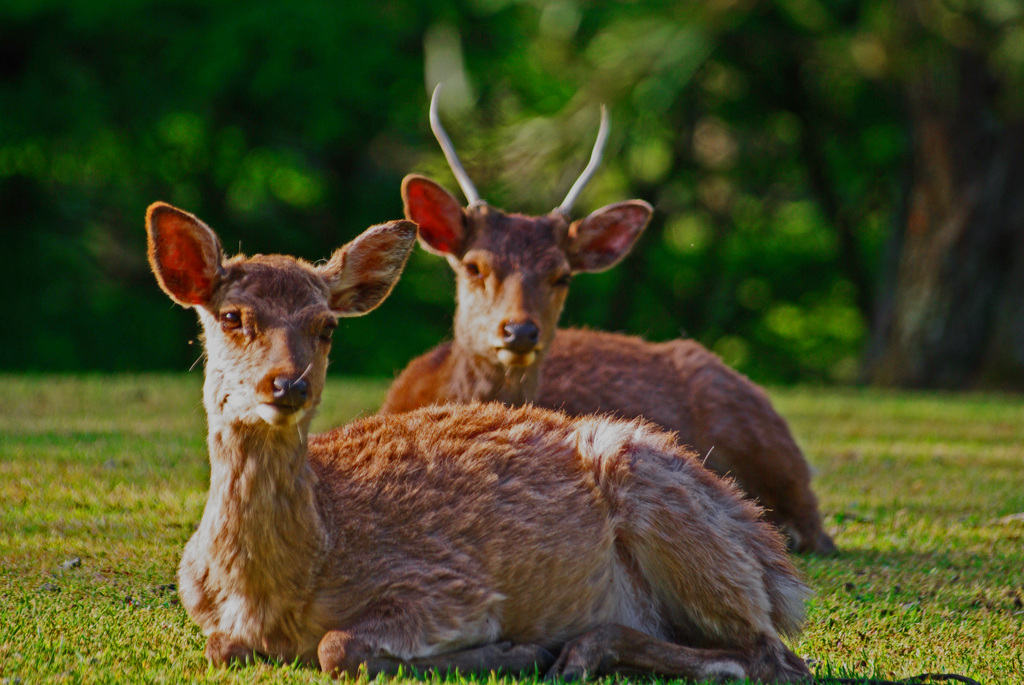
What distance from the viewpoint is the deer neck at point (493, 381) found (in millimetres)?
6707

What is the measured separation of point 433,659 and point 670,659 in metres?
0.81

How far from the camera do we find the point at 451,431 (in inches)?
192

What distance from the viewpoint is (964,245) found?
15.8 m

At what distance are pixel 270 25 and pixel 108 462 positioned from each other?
13287mm

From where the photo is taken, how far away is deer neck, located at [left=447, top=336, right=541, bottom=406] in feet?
22.0

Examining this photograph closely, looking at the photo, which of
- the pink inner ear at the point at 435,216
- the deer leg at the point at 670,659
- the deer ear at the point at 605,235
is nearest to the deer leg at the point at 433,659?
the deer leg at the point at 670,659

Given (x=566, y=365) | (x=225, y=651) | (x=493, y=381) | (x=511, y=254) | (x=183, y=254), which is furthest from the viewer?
(x=566, y=365)

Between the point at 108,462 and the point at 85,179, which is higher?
the point at 85,179

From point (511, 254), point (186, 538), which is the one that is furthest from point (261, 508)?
point (511, 254)

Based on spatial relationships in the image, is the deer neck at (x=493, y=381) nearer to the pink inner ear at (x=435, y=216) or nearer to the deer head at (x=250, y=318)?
the pink inner ear at (x=435, y=216)

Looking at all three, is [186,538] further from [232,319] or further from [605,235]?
[605,235]

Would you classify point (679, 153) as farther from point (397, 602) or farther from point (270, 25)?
point (397, 602)

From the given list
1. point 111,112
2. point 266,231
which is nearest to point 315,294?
point 111,112

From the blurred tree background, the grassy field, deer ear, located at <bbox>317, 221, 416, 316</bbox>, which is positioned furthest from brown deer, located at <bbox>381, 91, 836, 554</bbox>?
the blurred tree background
